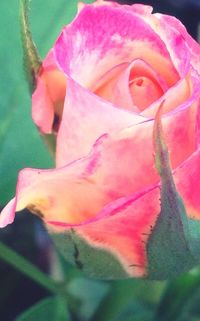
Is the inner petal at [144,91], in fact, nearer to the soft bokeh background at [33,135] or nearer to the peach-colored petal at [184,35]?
the peach-colored petal at [184,35]

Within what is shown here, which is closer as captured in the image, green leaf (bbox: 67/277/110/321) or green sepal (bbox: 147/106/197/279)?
green sepal (bbox: 147/106/197/279)

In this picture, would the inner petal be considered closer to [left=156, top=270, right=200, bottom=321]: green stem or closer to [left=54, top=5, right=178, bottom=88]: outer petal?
[left=54, top=5, right=178, bottom=88]: outer petal

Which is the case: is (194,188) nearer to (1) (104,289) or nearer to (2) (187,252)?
(2) (187,252)

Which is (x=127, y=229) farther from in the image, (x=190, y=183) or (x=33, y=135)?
(x=33, y=135)

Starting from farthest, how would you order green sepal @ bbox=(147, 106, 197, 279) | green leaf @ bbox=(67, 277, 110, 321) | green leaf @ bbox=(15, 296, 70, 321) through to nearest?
green leaf @ bbox=(67, 277, 110, 321) → green leaf @ bbox=(15, 296, 70, 321) → green sepal @ bbox=(147, 106, 197, 279)

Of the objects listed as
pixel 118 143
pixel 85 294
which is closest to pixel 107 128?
pixel 118 143

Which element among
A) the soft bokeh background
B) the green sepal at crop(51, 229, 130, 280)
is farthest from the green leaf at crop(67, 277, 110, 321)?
the green sepal at crop(51, 229, 130, 280)

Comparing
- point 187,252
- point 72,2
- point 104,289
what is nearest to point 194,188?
point 187,252
